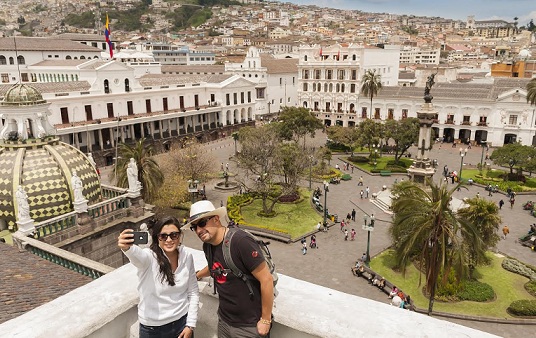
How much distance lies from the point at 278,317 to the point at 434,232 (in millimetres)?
13049

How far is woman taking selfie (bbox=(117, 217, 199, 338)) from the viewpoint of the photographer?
4.05 meters

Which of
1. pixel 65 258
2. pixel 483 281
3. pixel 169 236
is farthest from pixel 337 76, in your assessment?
pixel 169 236

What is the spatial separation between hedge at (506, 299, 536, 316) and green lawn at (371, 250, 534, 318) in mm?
302

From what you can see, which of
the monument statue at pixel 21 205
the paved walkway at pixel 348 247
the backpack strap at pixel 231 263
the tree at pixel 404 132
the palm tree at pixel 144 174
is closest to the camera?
the backpack strap at pixel 231 263

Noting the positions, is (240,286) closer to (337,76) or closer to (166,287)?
(166,287)

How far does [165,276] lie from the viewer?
13.5ft

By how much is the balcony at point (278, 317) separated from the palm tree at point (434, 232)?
12316mm

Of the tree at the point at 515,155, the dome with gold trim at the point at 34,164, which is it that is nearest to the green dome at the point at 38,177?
the dome with gold trim at the point at 34,164

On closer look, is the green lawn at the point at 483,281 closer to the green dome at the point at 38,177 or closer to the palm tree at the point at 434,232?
the palm tree at the point at 434,232

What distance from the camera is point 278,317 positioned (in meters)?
3.74

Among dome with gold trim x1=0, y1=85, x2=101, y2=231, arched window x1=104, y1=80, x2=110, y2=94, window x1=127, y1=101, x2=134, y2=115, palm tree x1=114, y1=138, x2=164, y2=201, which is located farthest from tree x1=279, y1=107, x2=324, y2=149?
dome with gold trim x1=0, y1=85, x2=101, y2=231

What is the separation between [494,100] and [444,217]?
141 ft

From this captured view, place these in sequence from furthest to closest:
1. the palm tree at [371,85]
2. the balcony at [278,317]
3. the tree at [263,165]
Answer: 1. the palm tree at [371,85]
2. the tree at [263,165]
3. the balcony at [278,317]

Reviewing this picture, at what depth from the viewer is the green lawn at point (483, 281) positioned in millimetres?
17547
